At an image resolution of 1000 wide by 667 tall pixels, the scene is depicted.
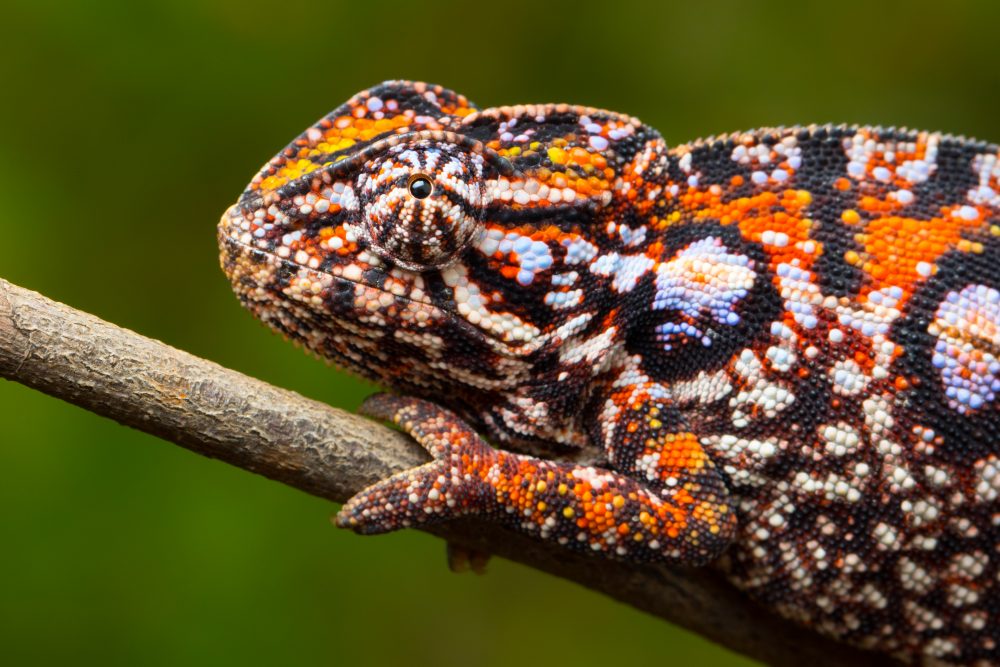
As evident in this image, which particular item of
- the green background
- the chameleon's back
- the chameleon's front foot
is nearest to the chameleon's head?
the chameleon's front foot

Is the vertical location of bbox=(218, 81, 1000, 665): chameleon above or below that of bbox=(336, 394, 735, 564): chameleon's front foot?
above

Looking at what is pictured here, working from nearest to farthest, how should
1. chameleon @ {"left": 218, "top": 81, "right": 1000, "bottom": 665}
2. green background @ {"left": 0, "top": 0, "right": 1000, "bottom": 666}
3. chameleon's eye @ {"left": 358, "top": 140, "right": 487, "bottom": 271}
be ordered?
1. chameleon's eye @ {"left": 358, "top": 140, "right": 487, "bottom": 271}
2. chameleon @ {"left": 218, "top": 81, "right": 1000, "bottom": 665}
3. green background @ {"left": 0, "top": 0, "right": 1000, "bottom": 666}

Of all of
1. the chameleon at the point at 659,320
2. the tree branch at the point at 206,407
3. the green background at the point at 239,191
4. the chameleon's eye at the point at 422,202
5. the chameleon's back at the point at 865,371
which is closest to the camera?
the tree branch at the point at 206,407

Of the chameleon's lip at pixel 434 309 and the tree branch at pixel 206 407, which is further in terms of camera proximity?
the chameleon's lip at pixel 434 309

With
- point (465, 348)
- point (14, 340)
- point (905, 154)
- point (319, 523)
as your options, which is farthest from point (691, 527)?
point (319, 523)

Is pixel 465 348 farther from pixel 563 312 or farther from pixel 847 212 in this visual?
pixel 847 212

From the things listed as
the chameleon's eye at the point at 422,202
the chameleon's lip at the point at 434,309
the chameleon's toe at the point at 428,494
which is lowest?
the chameleon's toe at the point at 428,494

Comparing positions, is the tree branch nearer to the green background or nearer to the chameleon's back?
the chameleon's back

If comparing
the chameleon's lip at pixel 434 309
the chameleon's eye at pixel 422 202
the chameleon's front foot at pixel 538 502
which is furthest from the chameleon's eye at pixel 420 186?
the chameleon's front foot at pixel 538 502

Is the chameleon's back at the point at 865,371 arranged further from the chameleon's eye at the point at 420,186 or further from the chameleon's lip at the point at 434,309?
the chameleon's eye at the point at 420,186
